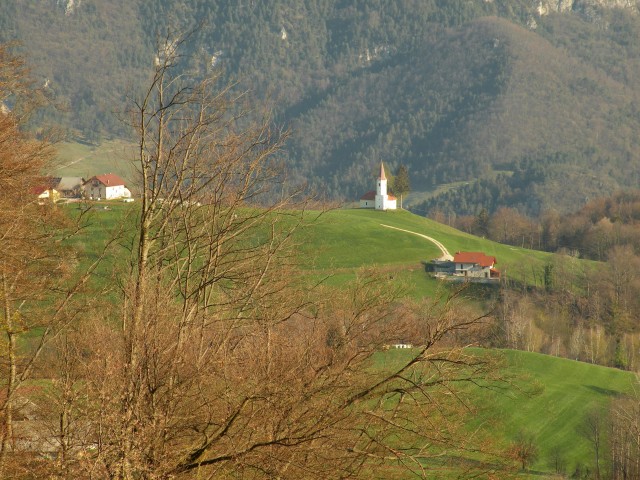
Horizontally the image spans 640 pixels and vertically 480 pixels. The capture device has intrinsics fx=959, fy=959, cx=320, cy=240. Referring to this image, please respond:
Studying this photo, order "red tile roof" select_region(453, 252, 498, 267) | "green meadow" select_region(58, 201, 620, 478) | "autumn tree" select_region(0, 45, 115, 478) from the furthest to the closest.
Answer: "red tile roof" select_region(453, 252, 498, 267), "green meadow" select_region(58, 201, 620, 478), "autumn tree" select_region(0, 45, 115, 478)

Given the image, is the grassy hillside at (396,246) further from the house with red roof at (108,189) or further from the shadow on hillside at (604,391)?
the shadow on hillside at (604,391)

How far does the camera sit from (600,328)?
78625 mm

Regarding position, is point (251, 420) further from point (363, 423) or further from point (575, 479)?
point (575, 479)

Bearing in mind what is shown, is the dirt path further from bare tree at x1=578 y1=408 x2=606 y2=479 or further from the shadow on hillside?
bare tree at x1=578 y1=408 x2=606 y2=479

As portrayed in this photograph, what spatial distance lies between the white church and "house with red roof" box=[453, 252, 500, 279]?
27.3 m

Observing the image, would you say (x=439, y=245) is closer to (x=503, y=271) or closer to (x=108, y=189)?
(x=503, y=271)

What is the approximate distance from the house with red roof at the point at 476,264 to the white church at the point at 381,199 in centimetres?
2730

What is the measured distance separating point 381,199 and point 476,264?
3417 centimetres

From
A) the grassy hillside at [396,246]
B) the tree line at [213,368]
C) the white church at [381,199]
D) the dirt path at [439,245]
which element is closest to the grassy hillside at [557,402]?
the grassy hillside at [396,246]

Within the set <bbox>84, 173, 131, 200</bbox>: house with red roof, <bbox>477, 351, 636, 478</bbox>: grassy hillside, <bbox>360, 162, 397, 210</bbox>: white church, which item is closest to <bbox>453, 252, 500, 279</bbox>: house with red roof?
<bbox>477, 351, 636, 478</bbox>: grassy hillside

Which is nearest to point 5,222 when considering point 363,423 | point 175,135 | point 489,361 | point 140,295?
point 175,135

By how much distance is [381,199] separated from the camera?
398ft

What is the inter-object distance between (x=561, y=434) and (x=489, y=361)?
41613 millimetres

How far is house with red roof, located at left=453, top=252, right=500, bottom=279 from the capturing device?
289 feet
